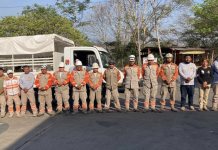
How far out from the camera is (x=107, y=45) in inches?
1857

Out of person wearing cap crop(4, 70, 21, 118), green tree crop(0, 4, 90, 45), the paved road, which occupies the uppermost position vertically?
green tree crop(0, 4, 90, 45)

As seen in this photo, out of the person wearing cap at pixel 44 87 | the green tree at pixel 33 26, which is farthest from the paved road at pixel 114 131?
the green tree at pixel 33 26

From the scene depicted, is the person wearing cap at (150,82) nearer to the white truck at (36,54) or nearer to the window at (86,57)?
the white truck at (36,54)

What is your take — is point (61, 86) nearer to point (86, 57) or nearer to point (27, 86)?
point (27, 86)

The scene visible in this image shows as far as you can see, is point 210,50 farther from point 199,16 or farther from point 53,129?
point 53,129

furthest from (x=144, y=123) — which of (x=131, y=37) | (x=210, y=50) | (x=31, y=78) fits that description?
(x=131, y=37)

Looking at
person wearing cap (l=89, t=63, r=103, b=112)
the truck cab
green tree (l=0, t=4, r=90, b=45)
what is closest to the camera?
person wearing cap (l=89, t=63, r=103, b=112)

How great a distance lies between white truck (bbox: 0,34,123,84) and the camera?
12.9m

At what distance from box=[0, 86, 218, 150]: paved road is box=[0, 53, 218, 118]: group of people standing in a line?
1.90 feet

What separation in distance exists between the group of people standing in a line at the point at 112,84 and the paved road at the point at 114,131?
58cm

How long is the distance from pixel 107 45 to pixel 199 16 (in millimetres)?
14873

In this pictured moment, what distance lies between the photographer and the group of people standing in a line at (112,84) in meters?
11.4

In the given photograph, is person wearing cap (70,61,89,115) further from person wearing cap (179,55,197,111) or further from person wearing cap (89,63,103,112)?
person wearing cap (179,55,197,111)

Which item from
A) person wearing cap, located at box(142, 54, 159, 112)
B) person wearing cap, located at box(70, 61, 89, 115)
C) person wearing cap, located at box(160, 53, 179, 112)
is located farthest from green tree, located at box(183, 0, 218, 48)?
person wearing cap, located at box(70, 61, 89, 115)
